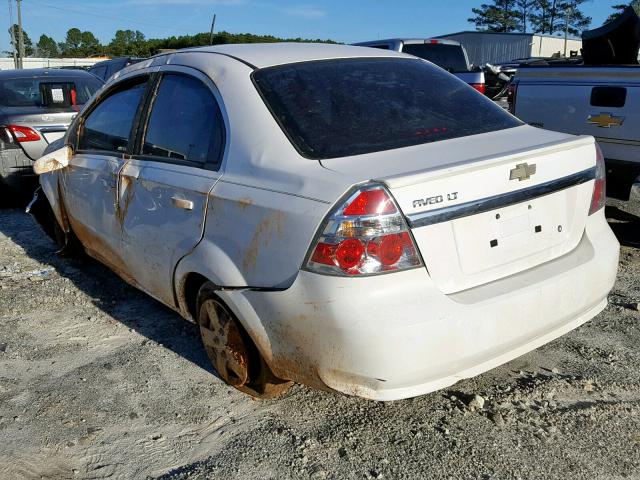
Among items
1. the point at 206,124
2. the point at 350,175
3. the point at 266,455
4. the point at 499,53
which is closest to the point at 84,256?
the point at 206,124

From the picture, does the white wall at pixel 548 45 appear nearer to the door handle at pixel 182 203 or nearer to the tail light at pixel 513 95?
the tail light at pixel 513 95

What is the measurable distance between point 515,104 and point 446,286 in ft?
14.0

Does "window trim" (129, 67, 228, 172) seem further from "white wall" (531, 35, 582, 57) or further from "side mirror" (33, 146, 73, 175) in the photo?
"white wall" (531, 35, 582, 57)

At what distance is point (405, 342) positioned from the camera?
2373 mm

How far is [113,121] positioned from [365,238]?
2.35m

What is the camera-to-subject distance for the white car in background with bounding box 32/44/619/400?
240 cm

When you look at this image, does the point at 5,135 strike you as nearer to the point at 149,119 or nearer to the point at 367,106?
the point at 149,119

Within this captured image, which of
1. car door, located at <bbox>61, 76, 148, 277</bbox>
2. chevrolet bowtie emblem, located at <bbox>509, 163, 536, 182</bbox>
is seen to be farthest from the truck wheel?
chevrolet bowtie emblem, located at <bbox>509, 163, 536, 182</bbox>

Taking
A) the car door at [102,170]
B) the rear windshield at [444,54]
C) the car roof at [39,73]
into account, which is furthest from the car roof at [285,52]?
the rear windshield at [444,54]

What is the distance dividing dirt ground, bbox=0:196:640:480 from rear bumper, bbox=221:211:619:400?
36 centimetres

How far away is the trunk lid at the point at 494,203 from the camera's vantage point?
2.43 m

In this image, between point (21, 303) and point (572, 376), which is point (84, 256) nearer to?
point (21, 303)

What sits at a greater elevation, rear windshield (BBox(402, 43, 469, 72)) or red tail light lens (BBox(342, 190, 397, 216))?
rear windshield (BBox(402, 43, 469, 72))

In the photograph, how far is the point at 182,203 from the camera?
10.3ft
